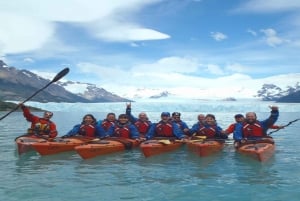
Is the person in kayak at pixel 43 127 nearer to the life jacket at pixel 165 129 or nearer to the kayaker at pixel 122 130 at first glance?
the kayaker at pixel 122 130

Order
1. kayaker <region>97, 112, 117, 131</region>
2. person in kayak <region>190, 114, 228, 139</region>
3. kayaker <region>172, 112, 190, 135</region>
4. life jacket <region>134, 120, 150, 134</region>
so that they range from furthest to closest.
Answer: life jacket <region>134, 120, 150, 134</region> → kayaker <region>172, 112, 190, 135</region> → kayaker <region>97, 112, 117, 131</region> → person in kayak <region>190, 114, 228, 139</region>

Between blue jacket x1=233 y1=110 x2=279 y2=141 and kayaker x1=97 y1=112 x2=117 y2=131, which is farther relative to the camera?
kayaker x1=97 y1=112 x2=117 y2=131

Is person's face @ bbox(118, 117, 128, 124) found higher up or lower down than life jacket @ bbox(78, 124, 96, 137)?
higher up

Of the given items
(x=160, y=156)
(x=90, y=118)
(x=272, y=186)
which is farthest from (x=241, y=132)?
(x=90, y=118)

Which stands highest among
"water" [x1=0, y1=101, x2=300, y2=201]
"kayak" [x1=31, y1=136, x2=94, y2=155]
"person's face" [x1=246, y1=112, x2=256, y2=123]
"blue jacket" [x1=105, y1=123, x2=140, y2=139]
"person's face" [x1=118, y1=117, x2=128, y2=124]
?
"person's face" [x1=246, y1=112, x2=256, y2=123]

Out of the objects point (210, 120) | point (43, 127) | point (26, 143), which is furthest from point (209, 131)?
point (26, 143)

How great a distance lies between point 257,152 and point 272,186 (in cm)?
262

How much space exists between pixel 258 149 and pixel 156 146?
3.36 m

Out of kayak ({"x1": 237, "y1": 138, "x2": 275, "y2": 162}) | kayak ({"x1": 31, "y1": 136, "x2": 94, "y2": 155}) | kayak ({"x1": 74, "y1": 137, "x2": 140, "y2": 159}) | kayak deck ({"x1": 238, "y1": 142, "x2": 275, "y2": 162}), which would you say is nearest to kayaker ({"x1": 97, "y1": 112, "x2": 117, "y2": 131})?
kayak ({"x1": 74, "y1": 137, "x2": 140, "y2": 159})

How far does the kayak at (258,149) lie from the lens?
12695mm

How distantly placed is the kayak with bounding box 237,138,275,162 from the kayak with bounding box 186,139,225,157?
0.97 meters

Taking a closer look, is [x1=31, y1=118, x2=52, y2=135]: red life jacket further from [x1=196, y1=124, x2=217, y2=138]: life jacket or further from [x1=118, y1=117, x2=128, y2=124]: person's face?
[x1=196, y1=124, x2=217, y2=138]: life jacket

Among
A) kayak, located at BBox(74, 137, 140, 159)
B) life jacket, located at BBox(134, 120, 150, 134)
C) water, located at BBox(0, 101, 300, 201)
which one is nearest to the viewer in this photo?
water, located at BBox(0, 101, 300, 201)

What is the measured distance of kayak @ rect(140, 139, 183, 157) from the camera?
45.4 feet
